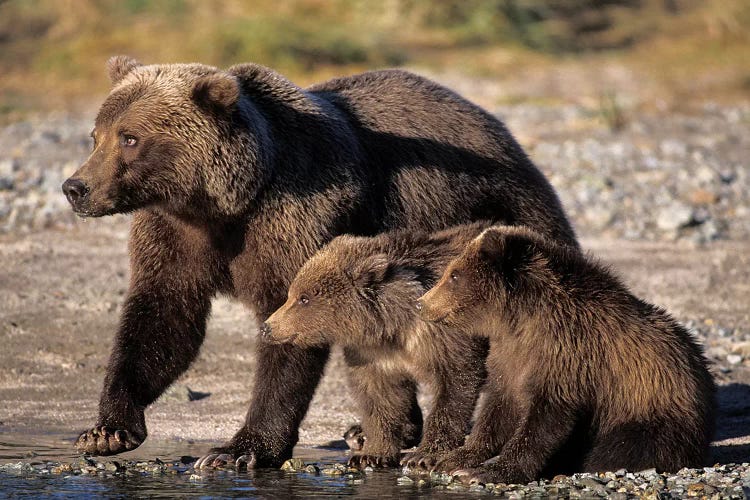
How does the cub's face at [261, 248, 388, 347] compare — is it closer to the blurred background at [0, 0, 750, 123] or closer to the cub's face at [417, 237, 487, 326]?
the cub's face at [417, 237, 487, 326]

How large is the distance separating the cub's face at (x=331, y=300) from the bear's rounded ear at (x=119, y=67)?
5.23ft

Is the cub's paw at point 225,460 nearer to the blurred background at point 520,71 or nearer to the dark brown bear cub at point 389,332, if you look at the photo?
the dark brown bear cub at point 389,332

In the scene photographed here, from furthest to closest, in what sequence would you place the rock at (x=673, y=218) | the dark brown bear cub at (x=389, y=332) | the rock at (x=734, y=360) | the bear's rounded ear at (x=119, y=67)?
the rock at (x=673, y=218) → the rock at (x=734, y=360) → the bear's rounded ear at (x=119, y=67) → the dark brown bear cub at (x=389, y=332)

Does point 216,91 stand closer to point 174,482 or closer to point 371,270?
point 371,270

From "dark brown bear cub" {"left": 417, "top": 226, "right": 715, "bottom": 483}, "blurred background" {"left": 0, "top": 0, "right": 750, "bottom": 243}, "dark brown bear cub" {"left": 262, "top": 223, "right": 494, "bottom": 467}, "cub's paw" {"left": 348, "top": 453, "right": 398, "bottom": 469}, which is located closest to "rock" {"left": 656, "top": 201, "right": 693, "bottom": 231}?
"blurred background" {"left": 0, "top": 0, "right": 750, "bottom": 243}

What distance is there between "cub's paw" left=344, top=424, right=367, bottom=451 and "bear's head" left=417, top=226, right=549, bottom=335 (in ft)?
3.62

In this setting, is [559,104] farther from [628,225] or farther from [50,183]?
[50,183]

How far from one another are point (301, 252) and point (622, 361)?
6.19 ft

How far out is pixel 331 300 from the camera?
774 cm

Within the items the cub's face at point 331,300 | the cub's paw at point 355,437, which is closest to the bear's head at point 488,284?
the cub's face at point 331,300

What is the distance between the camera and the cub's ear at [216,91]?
24.0ft

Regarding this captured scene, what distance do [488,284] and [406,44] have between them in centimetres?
1797

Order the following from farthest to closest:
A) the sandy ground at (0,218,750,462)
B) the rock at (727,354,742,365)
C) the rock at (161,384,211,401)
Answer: the rock at (727,354,742,365) → the rock at (161,384,211,401) → the sandy ground at (0,218,750,462)

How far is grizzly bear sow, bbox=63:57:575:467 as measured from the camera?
24.3 feet
